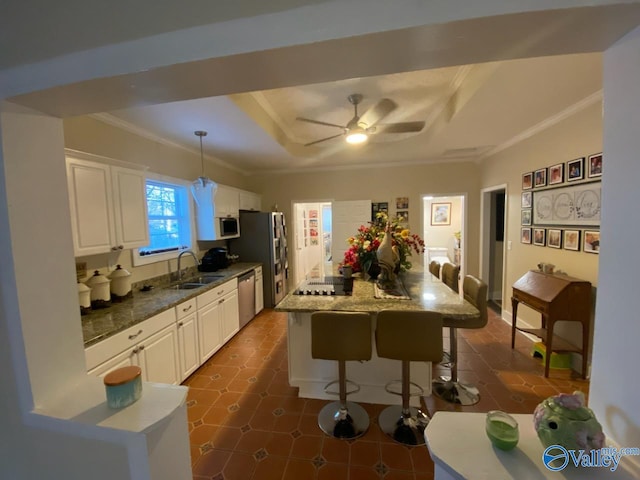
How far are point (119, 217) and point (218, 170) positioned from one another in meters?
2.32

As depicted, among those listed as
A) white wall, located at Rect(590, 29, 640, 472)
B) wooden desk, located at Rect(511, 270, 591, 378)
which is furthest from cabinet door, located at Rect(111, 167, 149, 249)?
wooden desk, located at Rect(511, 270, 591, 378)

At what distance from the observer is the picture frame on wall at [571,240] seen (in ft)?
→ 8.48

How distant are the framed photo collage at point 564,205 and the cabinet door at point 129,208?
12.9 feet

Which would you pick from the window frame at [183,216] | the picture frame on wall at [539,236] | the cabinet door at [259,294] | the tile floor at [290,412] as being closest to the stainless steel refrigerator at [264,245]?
the cabinet door at [259,294]

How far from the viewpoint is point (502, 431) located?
87 centimetres

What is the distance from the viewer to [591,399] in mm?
882

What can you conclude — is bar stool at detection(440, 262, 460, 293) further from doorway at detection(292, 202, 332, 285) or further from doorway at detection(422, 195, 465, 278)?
doorway at detection(422, 195, 465, 278)

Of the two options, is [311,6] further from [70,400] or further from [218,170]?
[218,170]

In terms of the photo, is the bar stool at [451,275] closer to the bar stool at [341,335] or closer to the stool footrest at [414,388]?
the stool footrest at [414,388]

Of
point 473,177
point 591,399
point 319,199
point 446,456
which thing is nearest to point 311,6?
point 446,456

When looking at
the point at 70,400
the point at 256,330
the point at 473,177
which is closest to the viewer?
the point at 70,400

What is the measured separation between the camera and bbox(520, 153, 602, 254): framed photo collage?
7.91ft

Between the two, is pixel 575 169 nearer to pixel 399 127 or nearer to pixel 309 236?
pixel 399 127

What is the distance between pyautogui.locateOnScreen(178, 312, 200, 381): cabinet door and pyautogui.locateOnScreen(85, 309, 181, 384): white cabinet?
6 centimetres
